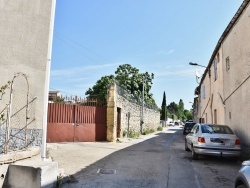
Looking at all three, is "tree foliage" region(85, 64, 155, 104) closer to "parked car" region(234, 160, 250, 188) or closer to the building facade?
the building facade

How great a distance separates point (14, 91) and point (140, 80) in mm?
34856

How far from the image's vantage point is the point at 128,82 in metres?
41.0

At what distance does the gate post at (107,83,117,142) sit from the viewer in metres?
17.6

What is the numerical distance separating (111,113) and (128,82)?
2346 centimetres

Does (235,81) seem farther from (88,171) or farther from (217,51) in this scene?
(88,171)

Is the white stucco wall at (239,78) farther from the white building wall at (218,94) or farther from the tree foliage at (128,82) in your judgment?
the tree foliage at (128,82)

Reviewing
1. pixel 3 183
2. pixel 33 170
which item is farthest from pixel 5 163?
pixel 33 170

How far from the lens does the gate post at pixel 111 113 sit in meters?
17.6

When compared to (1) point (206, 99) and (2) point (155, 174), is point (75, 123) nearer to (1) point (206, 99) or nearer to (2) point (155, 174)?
(2) point (155, 174)

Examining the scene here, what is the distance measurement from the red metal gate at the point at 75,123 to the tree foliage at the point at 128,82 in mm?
22402

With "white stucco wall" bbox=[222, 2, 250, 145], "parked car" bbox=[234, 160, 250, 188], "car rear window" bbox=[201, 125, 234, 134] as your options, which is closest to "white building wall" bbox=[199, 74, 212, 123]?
"white stucco wall" bbox=[222, 2, 250, 145]

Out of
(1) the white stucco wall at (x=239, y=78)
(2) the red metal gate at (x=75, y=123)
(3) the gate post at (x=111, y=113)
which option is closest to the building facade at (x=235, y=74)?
(1) the white stucco wall at (x=239, y=78)

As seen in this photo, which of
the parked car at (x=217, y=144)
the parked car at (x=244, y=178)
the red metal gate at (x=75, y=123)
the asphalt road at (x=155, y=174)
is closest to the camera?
the parked car at (x=244, y=178)

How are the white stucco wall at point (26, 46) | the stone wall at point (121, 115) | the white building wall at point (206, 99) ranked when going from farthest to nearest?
the white building wall at point (206, 99), the stone wall at point (121, 115), the white stucco wall at point (26, 46)
